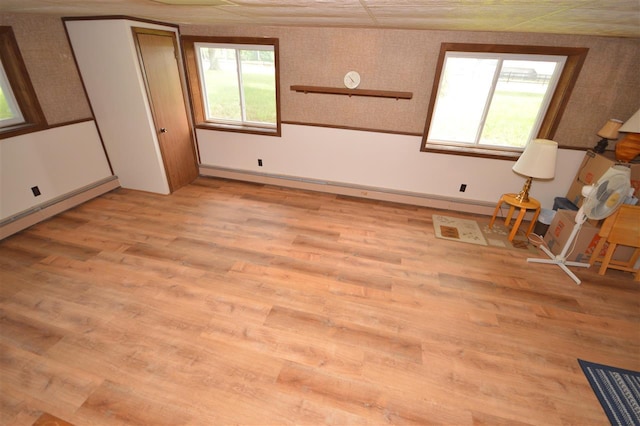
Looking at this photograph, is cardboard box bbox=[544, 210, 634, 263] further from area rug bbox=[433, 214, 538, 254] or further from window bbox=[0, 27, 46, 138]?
window bbox=[0, 27, 46, 138]

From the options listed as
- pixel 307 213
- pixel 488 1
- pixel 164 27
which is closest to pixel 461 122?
pixel 307 213

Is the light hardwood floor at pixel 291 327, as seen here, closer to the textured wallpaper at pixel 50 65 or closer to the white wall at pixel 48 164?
the white wall at pixel 48 164

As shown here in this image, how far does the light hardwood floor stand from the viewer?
71.9 inches

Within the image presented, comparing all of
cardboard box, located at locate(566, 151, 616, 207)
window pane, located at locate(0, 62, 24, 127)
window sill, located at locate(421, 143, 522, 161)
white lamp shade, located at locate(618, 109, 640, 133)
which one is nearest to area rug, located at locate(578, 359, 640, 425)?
cardboard box, located at locate(566, 151, 616, 207)

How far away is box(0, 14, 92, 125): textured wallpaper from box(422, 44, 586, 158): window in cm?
471

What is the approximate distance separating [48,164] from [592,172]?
6.72 m

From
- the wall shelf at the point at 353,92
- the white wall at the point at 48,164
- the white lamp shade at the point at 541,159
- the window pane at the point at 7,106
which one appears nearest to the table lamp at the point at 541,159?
the white lamp shade at the point at 541,159

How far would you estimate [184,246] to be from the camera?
3.25 meters

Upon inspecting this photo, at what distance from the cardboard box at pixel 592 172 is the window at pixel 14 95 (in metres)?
6.59

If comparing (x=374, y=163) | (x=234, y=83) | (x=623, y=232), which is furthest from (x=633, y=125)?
(x=234, y=83)

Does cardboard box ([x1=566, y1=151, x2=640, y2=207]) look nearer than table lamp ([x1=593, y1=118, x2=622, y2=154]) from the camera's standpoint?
Yes

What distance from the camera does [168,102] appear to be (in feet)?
13.6

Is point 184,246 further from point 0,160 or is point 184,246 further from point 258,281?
point 0,160

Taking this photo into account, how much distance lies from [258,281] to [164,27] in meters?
3.69
